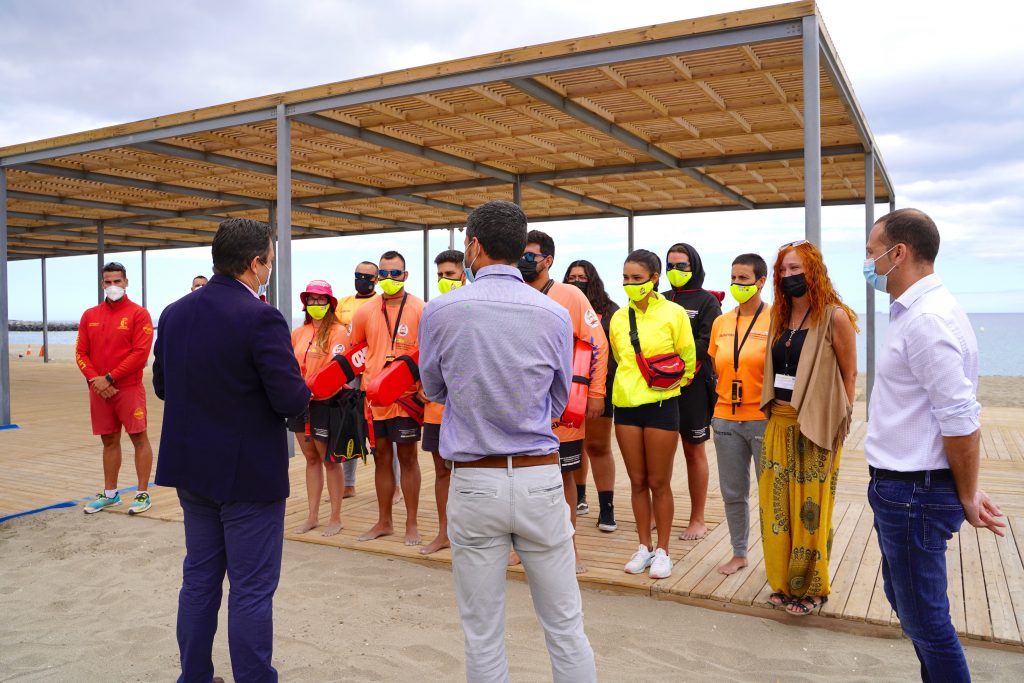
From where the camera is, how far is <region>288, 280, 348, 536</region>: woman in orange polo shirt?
525cm

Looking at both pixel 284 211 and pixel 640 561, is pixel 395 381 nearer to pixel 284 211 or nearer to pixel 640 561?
pixel 640 561

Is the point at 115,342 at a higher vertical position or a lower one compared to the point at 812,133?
lower

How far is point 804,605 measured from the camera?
3.82 meters

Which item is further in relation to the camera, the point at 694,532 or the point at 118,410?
the point at 118,410

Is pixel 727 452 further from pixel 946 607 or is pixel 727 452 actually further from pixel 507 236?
pixel 507 236

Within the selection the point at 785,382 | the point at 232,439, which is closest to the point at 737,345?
the point at 785,382

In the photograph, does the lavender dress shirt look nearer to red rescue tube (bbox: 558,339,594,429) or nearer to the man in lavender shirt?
the man in lavender shirt

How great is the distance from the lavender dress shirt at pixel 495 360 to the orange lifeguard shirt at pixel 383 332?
2611 mm

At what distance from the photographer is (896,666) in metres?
3.34

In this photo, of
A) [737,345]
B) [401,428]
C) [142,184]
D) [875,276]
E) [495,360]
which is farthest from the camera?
[142,184]

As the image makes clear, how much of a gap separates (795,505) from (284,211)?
20.3ft

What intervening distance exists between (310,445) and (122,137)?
5.76 meters

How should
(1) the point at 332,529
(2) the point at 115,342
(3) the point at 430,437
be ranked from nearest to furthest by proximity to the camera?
1. (3) the point at 430,437
2. (1) the point at 332,529
3. (2) the point at 115,342

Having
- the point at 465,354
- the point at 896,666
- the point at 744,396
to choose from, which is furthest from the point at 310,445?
the point at 896,666
